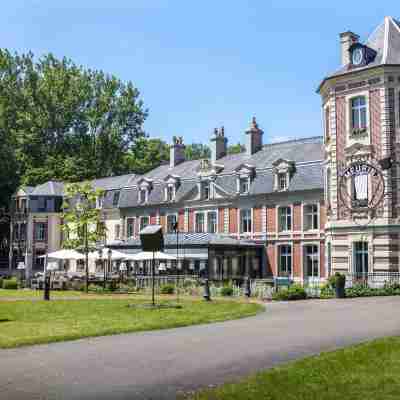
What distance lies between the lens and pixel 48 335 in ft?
44.2

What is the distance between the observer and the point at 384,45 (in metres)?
32.4

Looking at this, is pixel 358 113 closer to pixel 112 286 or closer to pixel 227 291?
pixel 227 291

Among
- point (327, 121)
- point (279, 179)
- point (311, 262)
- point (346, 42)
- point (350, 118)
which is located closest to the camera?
point (350, 118)

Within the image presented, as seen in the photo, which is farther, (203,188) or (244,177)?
(203,188)

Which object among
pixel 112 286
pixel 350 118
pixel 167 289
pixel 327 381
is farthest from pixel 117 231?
pixel 327 381

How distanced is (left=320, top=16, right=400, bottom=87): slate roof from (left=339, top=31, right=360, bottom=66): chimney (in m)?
0.56

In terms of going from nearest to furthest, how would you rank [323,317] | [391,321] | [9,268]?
[391,321] → [323,317] → [9,268]

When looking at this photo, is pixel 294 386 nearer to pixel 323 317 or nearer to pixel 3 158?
pixel 323 317

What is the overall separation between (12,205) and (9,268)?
20.8 feet

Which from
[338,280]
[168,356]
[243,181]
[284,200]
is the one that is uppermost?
[243,181]

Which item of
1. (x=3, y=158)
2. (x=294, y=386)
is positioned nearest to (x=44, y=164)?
(x=3, y=158)

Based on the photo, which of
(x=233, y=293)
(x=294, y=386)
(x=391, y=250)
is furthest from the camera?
(x=391, y=250)

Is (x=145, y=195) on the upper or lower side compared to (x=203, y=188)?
lower

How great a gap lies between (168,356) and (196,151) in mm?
72095
